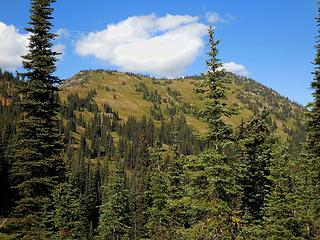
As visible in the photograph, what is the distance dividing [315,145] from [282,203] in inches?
194

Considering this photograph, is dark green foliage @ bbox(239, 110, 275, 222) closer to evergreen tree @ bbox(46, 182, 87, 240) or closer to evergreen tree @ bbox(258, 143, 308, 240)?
evergreen tree @ bbox(258, 143, 308, 240)

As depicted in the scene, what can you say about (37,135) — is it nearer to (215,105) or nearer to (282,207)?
(215,105)

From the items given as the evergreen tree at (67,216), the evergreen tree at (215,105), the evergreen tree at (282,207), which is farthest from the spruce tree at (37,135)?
the evergreen tree at (67,216)

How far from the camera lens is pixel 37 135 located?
21.2 m

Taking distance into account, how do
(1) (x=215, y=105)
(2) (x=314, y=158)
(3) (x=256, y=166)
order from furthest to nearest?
(3) (x=256, y=166) → (2) (x=314, y=158) → (1) (x=215, y=105)

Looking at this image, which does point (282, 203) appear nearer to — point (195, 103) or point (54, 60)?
point (195, 103)

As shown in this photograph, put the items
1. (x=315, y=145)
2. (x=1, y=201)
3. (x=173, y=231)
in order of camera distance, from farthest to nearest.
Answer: (x=1, y=201)
(x=173, y=231)
(x=315, y=145)

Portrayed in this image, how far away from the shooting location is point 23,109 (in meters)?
21.9

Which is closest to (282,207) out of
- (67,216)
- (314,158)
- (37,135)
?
(314,158)

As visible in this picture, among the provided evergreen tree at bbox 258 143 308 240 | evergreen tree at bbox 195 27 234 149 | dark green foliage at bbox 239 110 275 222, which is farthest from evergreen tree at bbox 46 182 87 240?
evergreen tree at bbox 195 27 234 149

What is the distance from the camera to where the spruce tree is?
2061cm

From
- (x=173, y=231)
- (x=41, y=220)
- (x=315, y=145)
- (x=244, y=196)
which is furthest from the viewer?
(x=173, y=231)

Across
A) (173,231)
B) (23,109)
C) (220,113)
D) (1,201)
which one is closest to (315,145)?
(220,113)

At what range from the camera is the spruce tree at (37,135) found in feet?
67.6
